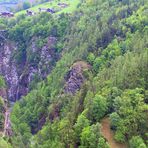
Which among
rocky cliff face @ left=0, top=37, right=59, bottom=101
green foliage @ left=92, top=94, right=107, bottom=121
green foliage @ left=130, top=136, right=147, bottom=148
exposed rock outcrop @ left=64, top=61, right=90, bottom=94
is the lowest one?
rocky cliff face @ left=0, top=37, right=59, bottom=101

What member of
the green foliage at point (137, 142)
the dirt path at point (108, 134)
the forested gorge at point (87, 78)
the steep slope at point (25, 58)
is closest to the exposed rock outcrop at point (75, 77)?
the forested gorge at point (87, 78)

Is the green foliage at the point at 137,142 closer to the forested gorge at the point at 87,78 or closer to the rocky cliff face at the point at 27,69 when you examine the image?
the forested gorge at the point at 87,78

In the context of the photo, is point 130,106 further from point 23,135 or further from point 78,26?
point 78,26

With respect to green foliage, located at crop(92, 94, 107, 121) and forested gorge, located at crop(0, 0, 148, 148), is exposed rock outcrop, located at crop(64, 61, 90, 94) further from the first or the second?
green foliage, located at crop(92, 94, 107, 121)

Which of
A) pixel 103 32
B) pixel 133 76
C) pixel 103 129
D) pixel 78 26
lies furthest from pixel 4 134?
pixel 78 26

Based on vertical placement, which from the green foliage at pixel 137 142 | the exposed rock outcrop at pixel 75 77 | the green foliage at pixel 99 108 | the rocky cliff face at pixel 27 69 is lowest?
the rocky cliff face at pixel 27 69

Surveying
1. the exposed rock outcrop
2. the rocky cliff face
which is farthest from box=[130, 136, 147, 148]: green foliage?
the rocky cliff face

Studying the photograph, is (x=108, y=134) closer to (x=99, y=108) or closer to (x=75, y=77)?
(x=99, y=108)
